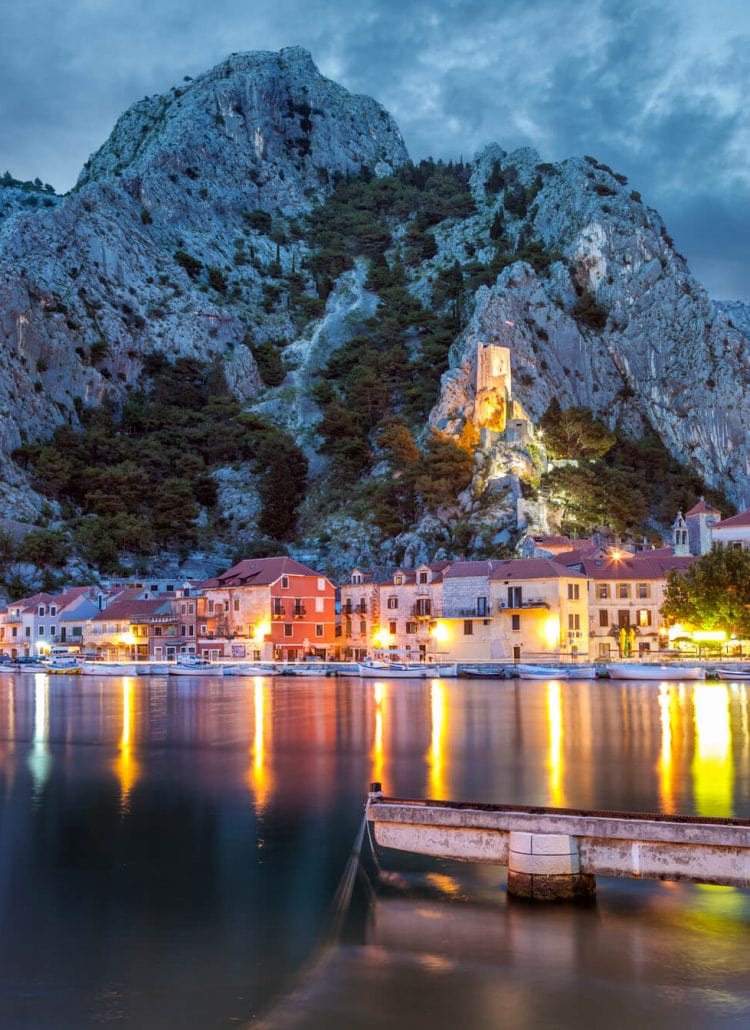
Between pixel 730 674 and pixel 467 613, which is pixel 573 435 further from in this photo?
pixel 730 674

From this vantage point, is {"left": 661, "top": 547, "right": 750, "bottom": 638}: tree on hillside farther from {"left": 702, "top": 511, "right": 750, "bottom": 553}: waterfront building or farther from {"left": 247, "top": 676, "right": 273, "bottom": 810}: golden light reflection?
{"left": 247, "top": 676, "right": 273, "bottom": 810}: golden light reflection

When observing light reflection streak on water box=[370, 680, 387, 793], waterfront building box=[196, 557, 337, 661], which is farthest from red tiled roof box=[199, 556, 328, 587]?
light reflection streak on water box=[370, 680, 387, 793]

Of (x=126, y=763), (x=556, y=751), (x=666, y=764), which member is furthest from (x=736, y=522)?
(x=126, y=763)

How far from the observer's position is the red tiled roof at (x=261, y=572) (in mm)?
74875

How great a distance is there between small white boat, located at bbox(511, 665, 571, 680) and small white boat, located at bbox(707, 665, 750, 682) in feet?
28.9

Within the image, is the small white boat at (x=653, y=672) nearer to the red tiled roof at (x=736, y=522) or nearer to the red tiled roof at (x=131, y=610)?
the red tiled roof at (x=736, y=522)

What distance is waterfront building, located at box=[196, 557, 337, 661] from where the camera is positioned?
74312 millimetres

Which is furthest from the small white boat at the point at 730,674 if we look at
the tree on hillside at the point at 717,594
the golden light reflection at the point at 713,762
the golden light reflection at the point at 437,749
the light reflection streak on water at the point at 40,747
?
the light reflection streak on water at the point at 40,747

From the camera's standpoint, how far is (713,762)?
23.6m

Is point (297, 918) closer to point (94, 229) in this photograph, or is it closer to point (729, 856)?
point (729, 856)

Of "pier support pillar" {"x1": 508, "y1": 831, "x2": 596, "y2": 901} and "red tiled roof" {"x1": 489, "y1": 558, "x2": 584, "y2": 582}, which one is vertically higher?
"red tiled roof" {"x1": 489, "y1": 558, "x2": 584, "y2": 582}

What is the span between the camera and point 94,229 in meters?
129

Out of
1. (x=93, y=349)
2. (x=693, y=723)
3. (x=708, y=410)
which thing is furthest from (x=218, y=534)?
(x=693, y=723)

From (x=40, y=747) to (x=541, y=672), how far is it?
121 feet
